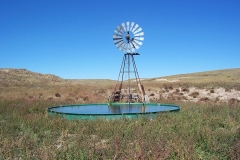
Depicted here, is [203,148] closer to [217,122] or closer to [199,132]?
[199,132]

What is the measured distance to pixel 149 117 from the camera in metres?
12.0

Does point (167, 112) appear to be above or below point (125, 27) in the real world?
below

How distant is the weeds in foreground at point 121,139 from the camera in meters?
6.14

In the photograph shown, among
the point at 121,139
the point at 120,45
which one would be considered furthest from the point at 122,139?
the point at 120,45

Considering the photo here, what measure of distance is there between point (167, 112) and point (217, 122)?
237 cm

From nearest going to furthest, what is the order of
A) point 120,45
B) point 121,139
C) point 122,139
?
point 121,139
point 122,139
point 120,45

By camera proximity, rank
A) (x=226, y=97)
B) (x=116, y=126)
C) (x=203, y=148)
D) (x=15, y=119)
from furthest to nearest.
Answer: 1. (x=226, y=97)
2. (x=15, y=119)
3. (x=116, y=126)
4. (x=203, y=148)

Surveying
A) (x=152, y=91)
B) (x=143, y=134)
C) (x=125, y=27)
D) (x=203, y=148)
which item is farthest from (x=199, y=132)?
(x=152, y=91)

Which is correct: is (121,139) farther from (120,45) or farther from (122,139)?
(120,45)

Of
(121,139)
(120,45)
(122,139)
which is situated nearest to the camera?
(121,139)

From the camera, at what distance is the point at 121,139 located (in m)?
7.48

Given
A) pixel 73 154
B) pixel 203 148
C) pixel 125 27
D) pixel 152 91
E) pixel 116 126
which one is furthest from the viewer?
pixel 152 91

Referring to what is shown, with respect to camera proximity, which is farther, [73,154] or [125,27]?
[125,27]

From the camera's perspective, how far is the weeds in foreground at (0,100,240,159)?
20.2 ft
